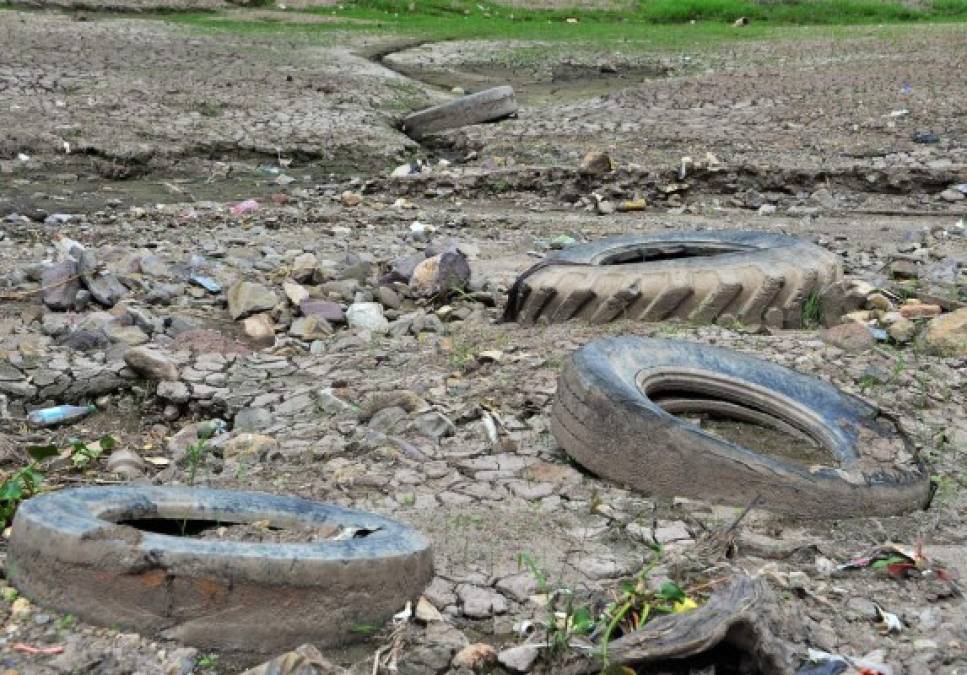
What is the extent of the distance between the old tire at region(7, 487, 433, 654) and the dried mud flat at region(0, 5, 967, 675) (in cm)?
6

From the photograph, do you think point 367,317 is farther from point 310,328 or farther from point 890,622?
point 890,622

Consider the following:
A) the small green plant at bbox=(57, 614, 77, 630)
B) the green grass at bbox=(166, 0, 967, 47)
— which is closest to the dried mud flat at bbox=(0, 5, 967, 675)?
the small green plant at bbox=(57, 614, 77, 630)

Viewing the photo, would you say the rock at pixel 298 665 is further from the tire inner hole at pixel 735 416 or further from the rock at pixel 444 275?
the rock at pixel 444 275

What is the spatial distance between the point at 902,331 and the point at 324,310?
2.55 m

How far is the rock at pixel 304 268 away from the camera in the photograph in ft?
20.1

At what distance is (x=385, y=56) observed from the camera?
44.2 feet

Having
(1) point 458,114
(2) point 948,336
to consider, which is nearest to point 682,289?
(2) point 948,336

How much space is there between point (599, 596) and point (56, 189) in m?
6.62

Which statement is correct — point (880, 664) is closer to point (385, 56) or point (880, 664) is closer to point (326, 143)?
point (326, 143)

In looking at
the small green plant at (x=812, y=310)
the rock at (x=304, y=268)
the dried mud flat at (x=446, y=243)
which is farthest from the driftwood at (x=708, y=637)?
the rock at (x=304, y=268)

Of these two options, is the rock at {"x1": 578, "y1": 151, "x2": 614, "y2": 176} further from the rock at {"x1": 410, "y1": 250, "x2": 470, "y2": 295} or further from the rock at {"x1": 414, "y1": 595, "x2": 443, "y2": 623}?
the rock at {"x1": 414, "y1": 595, "x2": 443, "y2": 623}

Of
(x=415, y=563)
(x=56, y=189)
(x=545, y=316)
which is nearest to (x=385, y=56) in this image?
(x=56, y=189)

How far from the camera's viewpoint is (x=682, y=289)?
17.1ft

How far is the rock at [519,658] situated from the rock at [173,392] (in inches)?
93.1
